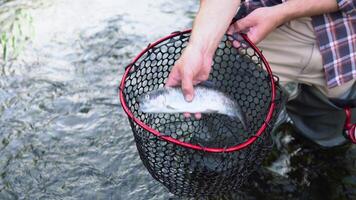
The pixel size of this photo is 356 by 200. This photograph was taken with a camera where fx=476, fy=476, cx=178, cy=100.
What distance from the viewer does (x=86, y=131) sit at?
318cm

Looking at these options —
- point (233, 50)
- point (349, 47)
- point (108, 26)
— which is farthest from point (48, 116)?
point (349, 47)

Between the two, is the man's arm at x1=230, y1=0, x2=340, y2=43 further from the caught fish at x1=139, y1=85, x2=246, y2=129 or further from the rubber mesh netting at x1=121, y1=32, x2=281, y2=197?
the caught fish at x1=139, y1=85, x2=246, y2=129

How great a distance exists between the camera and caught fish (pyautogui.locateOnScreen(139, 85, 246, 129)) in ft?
6.24

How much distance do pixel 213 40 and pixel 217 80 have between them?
22.1 inches

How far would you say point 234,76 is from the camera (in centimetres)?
250

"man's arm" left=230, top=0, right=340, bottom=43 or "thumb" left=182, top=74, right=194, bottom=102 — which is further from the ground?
"man's arm" left=230, top=0, right=340, bottom=43

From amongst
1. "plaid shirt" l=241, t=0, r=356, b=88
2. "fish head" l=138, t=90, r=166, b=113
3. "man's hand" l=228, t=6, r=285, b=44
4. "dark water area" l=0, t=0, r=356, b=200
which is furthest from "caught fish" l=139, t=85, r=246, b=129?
"dark water area" l=0, t=0, r=356, b=200

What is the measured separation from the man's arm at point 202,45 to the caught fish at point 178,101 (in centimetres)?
4

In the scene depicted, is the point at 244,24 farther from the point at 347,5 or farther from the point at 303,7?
the point at 347,5

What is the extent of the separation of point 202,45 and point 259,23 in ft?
1.20

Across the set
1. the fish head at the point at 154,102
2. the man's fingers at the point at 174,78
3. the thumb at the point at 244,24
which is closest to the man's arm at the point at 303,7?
the thumb at the point at 244,24

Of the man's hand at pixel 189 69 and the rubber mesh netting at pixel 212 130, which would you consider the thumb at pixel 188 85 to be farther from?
the rubber mesh netting at pixel 212 130

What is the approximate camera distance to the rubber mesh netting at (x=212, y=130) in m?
2.00

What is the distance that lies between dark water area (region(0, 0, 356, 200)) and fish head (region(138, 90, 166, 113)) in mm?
970
